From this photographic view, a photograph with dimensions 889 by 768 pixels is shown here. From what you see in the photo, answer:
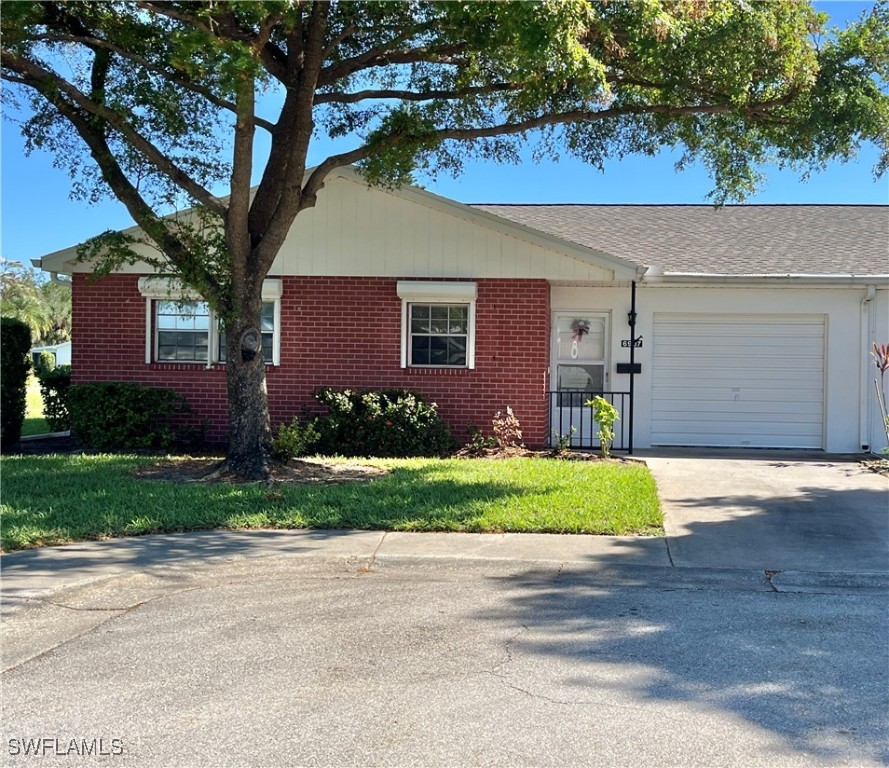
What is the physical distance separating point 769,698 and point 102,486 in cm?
719

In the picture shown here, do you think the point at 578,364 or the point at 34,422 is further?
the point at 34,422

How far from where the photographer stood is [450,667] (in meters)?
4.46

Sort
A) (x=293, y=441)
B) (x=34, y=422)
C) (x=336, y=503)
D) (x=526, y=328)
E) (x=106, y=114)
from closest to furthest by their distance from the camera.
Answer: (x=336, y=503) → (x=106, y=114) → (x=293, y=441) → (x=526, y=328) → (x=34, y=422)

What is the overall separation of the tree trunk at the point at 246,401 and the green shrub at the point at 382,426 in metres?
2.26

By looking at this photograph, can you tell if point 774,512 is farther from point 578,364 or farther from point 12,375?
point 12,375

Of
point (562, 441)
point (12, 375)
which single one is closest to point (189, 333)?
point (12, 375)

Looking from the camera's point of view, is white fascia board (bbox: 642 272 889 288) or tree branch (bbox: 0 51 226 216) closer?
tree branch (bbox: 0 51 226 216)

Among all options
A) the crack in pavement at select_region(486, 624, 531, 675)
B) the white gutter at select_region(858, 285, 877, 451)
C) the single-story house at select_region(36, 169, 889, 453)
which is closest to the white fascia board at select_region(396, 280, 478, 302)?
the single-story house at select_region(36, 169, 889, 453)

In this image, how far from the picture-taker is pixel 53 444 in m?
12.9

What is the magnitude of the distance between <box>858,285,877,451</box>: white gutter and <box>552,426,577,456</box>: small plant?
4452 mm

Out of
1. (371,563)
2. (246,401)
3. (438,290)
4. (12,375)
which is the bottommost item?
(371,563)

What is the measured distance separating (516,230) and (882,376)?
570 cm

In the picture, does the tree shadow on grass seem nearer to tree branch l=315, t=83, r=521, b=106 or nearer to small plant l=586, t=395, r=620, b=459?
small plant l=586, t=395, r=620, b=459

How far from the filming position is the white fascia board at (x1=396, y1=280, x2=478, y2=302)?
1216 centimetres
